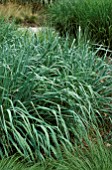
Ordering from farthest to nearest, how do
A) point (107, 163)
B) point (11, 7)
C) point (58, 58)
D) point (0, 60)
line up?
point (11, 7) → point (58, 58) → point (0, 60) → point (107, 163)

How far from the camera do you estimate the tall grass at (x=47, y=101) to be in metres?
3.57

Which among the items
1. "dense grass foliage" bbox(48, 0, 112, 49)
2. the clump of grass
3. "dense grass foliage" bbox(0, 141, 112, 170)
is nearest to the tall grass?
"dense grass foliage" bbox(0, 141, 112, 170)

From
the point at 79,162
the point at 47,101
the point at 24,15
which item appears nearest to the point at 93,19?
the point at 47,101

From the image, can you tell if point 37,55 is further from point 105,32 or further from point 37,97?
point 105,32

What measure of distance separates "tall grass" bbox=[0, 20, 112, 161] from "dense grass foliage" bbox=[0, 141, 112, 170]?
0.14m

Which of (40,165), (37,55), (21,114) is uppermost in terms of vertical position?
(37,55)

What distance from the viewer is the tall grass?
3.57 m

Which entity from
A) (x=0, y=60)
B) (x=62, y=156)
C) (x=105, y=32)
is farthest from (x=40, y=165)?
(x=105, y=32)

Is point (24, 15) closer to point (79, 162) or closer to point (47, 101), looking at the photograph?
point (47, 101)

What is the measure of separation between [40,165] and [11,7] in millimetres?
7363

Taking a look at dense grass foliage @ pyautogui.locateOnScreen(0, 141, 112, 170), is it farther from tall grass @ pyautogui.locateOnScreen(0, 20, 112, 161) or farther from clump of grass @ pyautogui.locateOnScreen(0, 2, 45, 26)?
clump of grass @ pyautogui.locateOnScreen(0, 2, 45, 26)

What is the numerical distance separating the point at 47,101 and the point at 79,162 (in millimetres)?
766

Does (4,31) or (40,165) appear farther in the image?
(4,31)

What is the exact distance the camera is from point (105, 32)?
705cm
